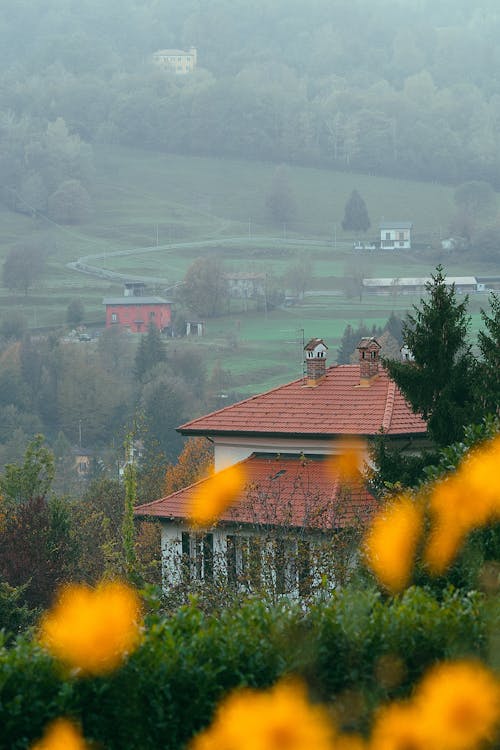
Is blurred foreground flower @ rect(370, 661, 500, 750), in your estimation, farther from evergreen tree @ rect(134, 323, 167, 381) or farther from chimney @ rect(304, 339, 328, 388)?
evergreen tree @ rect(134, 323, 167, 381)

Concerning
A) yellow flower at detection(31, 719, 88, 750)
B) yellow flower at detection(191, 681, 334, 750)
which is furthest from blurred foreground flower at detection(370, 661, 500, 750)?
yellow flower at detection(31, 719, 88, 750)

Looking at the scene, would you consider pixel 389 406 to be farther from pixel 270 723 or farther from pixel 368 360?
pixel 270 723

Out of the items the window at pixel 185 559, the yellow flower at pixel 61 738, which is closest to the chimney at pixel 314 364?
the window at pixel 185 559

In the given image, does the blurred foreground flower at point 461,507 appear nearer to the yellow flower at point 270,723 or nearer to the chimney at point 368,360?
the yellow flower at point 270,723

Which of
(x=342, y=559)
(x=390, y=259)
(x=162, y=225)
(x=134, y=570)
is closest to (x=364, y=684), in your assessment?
(x=342, y=559)

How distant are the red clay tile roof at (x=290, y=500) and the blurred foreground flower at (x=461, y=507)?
734 cm

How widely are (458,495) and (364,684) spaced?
3459 millimetres

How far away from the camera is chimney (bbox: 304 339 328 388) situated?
93.9 feet

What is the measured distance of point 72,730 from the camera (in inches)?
314

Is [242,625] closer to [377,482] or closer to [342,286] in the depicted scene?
[377,482]

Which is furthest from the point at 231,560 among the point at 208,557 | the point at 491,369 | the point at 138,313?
the point at 138,313

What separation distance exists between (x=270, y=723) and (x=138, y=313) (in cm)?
14316

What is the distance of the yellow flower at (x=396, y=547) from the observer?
38.3 feet

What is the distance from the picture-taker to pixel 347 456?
25562 mm
